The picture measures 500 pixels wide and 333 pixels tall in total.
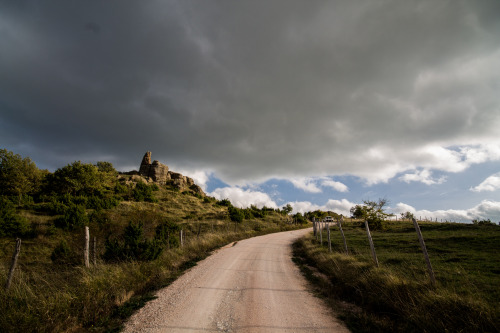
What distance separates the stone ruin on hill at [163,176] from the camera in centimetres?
8224

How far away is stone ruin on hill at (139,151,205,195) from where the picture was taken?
270ft

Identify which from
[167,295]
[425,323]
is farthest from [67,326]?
[425,323]

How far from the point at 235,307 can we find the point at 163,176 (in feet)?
288

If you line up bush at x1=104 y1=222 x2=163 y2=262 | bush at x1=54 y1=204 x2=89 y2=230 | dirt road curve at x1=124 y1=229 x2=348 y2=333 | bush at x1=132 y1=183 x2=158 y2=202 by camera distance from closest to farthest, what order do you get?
dirt road curve at x1=124 y1=229 x2=348 y2=333 → bush at x1=104 y1=222 x2=163 y2=262 → bush at x1=54 y1=204 x2=89 y2=230 → bush at x1=132 y1=183 x2=158 y2=202

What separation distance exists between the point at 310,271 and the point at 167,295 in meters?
6.33

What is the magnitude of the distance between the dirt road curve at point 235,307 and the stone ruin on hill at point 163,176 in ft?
250

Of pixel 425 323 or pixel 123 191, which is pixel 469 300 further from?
pixel 123 191

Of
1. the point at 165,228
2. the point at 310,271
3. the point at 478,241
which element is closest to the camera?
the point at 310,271

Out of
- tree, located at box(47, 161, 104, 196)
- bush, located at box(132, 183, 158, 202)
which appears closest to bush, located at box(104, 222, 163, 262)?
bush, located at box(132, 183, 158, 202)

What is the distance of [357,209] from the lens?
26281mm

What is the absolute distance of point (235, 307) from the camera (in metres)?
5.34

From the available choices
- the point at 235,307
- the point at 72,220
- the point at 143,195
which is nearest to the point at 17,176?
the point at 143,195

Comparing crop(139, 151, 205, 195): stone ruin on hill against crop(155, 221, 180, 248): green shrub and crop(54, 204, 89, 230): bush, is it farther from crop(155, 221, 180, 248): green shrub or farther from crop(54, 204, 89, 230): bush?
crop(155, 221, 180, 248): green shrub

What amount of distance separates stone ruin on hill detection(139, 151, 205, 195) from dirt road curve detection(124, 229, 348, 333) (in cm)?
7613
